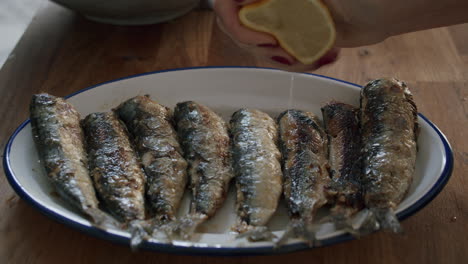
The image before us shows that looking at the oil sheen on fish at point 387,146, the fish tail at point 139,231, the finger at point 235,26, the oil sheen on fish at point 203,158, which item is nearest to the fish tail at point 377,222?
the oil sheen on fish at point 387,146

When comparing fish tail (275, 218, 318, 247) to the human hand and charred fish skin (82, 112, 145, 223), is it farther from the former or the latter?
the human hand

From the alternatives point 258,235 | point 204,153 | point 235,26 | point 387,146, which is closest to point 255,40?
point 235,26

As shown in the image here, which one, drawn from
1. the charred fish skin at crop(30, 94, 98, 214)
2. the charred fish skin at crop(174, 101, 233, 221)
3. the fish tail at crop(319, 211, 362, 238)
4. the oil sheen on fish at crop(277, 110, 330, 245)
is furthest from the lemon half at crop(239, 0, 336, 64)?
the charred fish skin at crop(30, 94, 98, 214)

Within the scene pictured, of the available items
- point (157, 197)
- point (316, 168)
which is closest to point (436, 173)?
point (316, 168)

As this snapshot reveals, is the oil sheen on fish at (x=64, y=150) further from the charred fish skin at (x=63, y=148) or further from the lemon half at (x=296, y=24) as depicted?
the lemon half at (x=296, y=24)

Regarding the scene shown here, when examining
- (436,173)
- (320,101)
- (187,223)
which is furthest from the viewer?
(320,101)

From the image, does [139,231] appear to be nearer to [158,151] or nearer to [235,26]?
[158,151]

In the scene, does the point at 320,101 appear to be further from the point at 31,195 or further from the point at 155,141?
the point at 31,195
